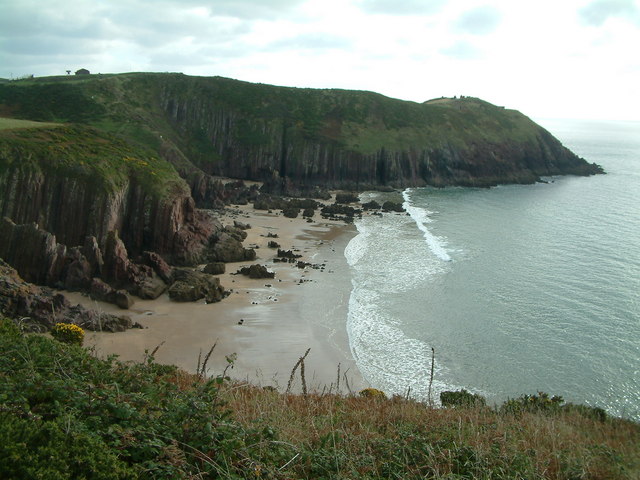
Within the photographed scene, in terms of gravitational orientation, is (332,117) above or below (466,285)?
above

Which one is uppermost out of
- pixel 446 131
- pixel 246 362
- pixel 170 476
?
pixel 446 131

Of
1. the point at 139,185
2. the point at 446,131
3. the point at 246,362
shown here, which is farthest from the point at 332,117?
the point at 246,362

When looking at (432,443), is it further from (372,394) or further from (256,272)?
(256,272)

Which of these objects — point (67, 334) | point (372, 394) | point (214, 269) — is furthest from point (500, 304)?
point (67, 334)

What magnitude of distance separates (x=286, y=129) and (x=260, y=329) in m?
68.1

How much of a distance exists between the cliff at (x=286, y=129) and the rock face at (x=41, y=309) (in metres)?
46.2

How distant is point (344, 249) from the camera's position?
50469 mm

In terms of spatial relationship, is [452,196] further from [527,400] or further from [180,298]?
[527,400]

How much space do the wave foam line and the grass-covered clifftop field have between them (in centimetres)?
3803

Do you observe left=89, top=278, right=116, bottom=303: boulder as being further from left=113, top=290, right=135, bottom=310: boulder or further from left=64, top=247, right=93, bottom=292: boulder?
left=64, top=247, right=93, bottom=292: boulder

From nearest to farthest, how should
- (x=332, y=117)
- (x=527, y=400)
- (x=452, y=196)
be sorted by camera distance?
(x=527, y=400) < (x=452, y=196) < (x=332, y=117)

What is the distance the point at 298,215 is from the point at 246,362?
4034cm

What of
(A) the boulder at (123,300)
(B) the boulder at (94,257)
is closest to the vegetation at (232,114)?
(B) the boulder at (94,257)

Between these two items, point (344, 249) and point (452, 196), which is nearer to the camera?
point (344, 249)
